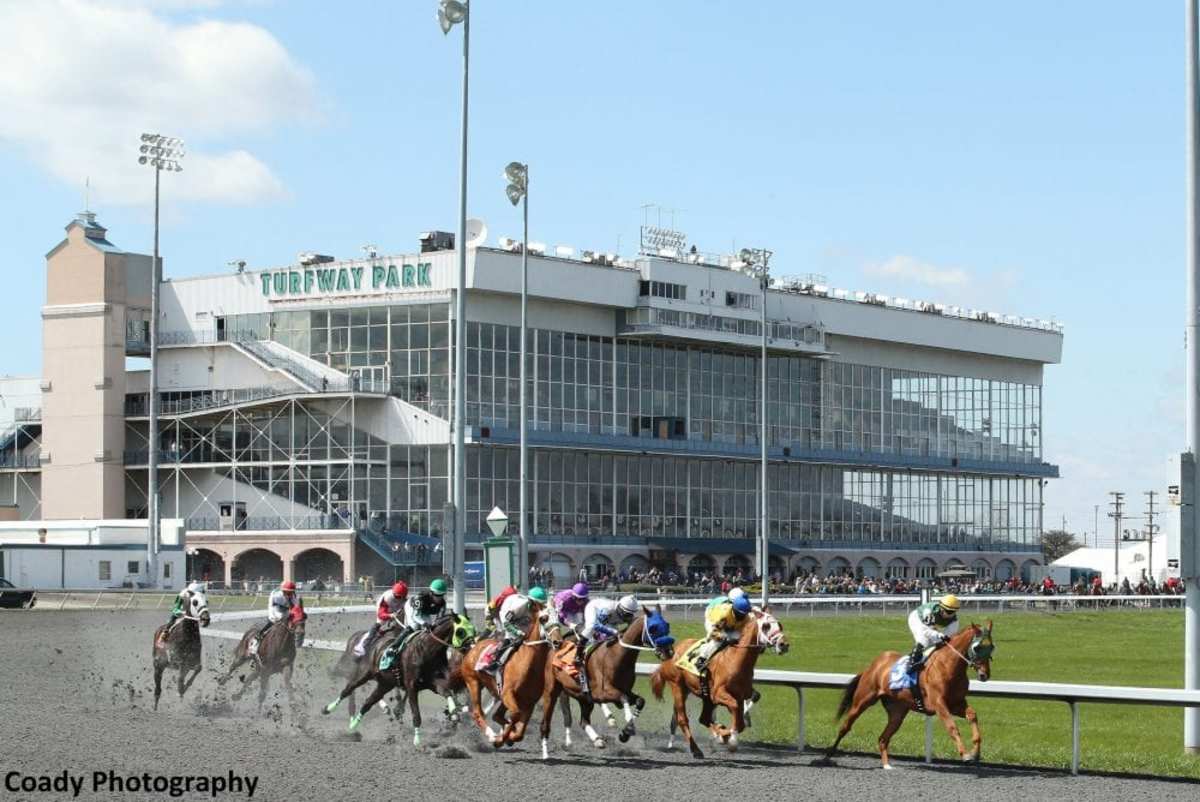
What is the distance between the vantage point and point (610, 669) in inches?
733

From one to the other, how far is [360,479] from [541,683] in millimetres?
56371

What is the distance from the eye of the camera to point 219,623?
42750 millimetres

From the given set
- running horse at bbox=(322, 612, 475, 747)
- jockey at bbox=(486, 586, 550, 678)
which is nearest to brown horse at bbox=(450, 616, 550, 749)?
jockey at bbox=(486, 586, 550, 678)

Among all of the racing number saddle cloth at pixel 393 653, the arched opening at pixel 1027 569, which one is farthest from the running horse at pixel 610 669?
the arched opening at pixel 1027 569

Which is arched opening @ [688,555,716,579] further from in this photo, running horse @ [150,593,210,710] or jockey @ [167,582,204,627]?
running horse @ [150,593,210,710]

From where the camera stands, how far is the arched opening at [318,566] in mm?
71938

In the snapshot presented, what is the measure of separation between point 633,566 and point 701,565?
12.8ft

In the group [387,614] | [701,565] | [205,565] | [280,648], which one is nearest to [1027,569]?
[701,565]

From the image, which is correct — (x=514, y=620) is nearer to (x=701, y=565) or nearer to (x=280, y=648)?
(x=280, y=648)

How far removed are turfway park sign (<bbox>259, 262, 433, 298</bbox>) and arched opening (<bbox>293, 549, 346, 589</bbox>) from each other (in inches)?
423

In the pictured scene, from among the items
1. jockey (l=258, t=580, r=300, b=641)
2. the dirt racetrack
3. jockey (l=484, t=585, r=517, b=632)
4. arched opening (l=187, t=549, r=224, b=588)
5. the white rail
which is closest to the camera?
the dirt racetrack

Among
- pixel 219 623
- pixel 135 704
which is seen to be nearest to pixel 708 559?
pixel 219 623

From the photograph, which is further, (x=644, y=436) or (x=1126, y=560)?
(x=1126, y=560)

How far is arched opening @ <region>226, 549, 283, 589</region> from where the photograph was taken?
73.8 metres
